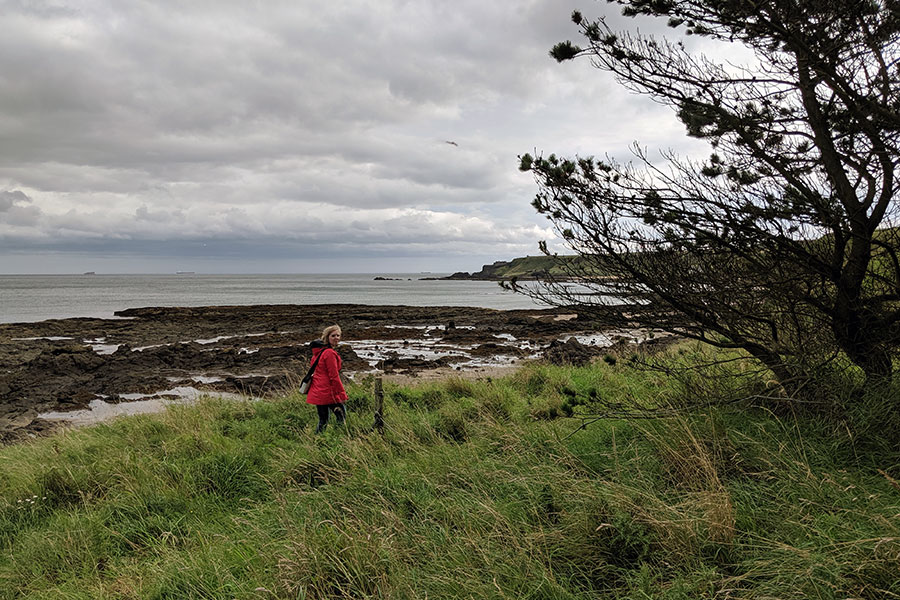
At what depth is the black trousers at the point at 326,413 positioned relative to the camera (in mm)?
8273

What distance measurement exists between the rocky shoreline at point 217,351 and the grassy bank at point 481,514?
2.82 metres

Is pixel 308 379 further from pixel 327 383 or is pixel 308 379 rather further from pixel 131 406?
pixel 131 406

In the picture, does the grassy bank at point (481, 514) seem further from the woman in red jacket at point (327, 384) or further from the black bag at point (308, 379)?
the black bag at point (308, 379)

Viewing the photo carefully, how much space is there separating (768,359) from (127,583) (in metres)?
5.70

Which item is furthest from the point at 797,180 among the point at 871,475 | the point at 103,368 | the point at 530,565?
the point at 103,368

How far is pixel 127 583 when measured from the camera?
13.4ft

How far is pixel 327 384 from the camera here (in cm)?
827

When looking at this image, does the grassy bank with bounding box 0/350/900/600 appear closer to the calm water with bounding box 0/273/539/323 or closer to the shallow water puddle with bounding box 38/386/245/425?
the shallow water puddle with bounding box 38/386/245/425

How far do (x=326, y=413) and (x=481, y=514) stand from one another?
15.7 feet

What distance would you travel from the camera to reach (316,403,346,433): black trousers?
8273mm

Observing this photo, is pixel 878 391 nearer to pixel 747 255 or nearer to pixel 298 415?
pixel 747 255

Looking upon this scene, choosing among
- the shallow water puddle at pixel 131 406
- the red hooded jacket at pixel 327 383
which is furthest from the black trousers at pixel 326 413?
the shallow water puddle at pixel 131 406

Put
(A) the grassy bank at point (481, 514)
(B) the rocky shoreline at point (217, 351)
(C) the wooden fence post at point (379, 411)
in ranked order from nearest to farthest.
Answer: (A) the grassy bank at point (481, 514), (C) the wooden fence post at point (379, 411), (B) the rocky shoreline at point (217, 351)

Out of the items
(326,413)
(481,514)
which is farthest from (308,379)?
(481,514)
